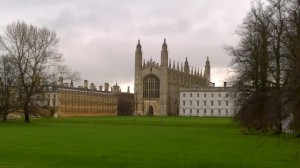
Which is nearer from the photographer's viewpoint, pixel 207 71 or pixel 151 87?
pixel 151 87

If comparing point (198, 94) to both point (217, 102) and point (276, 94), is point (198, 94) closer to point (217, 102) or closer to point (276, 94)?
point (217, 102)

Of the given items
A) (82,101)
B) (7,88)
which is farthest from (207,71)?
(7,88)

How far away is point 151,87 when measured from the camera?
149 m

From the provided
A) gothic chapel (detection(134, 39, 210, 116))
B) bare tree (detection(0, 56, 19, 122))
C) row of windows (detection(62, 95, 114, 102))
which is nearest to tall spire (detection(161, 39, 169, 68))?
gothic chapel (detection(134, 39, 210, 116))

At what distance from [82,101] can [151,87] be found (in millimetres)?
21877

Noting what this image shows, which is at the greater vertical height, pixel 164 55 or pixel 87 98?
pixel 164 55

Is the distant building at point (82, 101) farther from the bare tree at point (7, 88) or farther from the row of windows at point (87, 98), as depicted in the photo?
the bare tree at point (7, 88)

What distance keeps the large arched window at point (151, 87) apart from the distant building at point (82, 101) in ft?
47.4

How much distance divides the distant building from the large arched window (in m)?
14.5

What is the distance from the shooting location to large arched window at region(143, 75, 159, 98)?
148 metres

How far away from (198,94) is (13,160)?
432 ft

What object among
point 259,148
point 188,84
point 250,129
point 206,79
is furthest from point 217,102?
point 259,148

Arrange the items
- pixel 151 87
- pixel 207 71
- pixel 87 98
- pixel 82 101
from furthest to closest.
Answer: pixel 207 71
pixel 151 87
pixel 87 98
pixel 82 101

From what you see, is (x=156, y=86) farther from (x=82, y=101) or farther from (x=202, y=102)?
(x=82, y=101)
